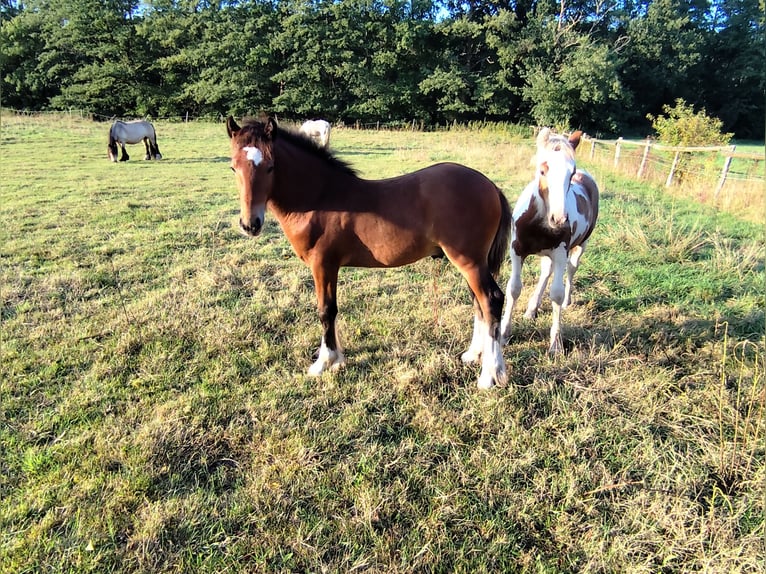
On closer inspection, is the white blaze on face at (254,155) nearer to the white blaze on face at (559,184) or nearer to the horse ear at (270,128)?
the horse ear at (270,128)

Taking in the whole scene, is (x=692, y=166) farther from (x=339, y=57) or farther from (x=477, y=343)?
(x=339, y=57)

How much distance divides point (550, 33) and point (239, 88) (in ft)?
87.0

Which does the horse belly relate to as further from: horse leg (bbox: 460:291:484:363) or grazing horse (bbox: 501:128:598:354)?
grazing horse (bbox: 501:128:598:354)

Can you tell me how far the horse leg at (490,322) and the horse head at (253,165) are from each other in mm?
1547

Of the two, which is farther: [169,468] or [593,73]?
[593,73]

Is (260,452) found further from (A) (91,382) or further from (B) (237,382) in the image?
(A) (91,382)

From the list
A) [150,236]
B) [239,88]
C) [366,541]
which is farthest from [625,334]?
[239,88]

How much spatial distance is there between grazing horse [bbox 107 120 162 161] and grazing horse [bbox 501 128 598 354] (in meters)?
15.2

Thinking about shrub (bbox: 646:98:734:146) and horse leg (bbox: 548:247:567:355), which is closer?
horse leg (bbox: 548:247:567:355)

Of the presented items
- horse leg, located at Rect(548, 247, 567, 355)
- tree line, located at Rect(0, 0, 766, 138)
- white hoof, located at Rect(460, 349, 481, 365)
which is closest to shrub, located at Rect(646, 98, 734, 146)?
horse leg, located at Rect(548, 247, 567, 355)

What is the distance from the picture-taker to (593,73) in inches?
1190

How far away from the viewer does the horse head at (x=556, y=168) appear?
291 centimetres

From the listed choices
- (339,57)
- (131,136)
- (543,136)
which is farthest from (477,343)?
(339,57)

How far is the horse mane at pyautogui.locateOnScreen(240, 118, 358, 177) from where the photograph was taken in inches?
110
